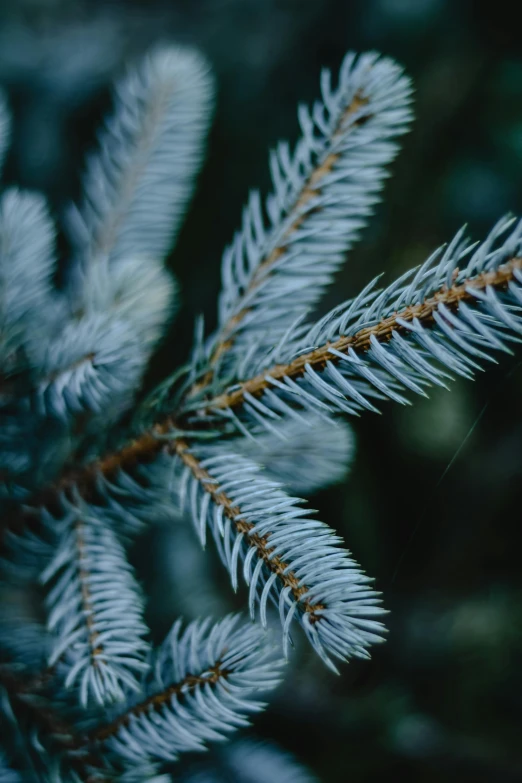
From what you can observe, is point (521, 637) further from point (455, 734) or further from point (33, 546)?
point (33, 546)

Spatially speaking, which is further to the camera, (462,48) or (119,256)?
(462,48)

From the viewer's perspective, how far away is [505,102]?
2.03ft

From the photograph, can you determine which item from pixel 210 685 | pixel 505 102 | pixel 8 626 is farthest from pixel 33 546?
pixel 505 102

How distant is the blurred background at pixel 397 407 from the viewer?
539 mm

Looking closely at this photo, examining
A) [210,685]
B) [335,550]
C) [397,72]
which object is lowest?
[210,685]

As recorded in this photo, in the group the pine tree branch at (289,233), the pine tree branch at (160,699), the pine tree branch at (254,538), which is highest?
the pine tree branch at (289,233)

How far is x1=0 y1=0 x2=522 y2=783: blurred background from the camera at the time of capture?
539 millimetres

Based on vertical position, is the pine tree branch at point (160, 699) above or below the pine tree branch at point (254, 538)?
below

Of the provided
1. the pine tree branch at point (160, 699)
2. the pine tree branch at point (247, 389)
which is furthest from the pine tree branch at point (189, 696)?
the pine tree branch at point (247, 389)

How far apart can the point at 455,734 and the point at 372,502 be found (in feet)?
0.73

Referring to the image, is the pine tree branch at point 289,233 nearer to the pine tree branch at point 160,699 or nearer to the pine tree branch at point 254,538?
the pine tree branch at point 254,538

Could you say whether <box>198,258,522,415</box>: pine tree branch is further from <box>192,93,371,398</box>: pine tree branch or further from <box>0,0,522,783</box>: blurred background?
<box>0,0,522,783</box>: blurred background

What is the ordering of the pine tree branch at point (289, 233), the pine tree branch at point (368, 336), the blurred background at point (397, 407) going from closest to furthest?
the pine tree branch at point (368, 336), the pine tree branch at point (289, 233), the blurred background at point (397, 407)

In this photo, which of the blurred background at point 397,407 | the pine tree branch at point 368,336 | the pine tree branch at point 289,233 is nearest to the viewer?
the pine tree branch at point 368,336
